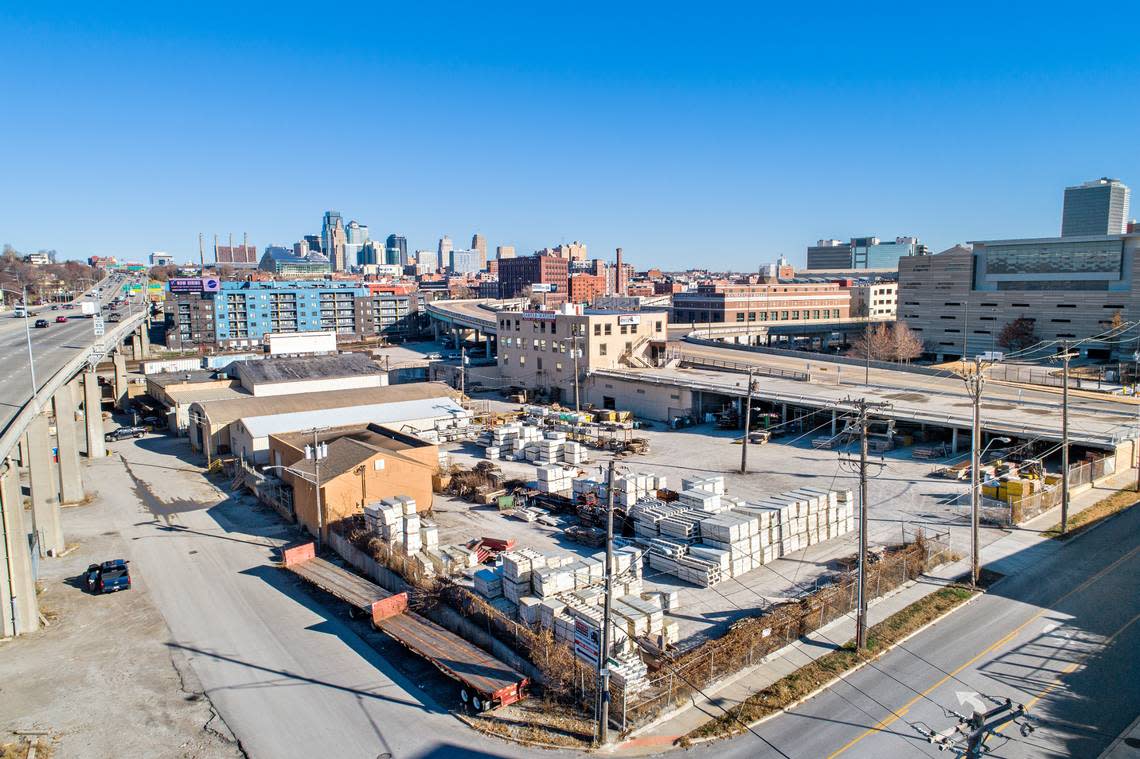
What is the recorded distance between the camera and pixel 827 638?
1828 centimetres

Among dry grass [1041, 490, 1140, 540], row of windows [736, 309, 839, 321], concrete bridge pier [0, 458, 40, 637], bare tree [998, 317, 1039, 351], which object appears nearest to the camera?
concrete bridge pier [0, 458, 40, 637]

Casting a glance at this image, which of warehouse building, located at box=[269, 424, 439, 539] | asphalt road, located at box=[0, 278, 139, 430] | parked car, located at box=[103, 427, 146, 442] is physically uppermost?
asphalt road, located at box=[0, 278, 139, 430]

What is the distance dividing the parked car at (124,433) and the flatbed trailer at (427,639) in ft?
103

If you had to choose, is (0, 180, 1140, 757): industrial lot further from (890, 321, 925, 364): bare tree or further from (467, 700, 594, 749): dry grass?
(890, 321, 925, 364): bare tree

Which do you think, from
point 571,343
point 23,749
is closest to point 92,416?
point 571,343

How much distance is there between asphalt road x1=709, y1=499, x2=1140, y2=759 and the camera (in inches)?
553

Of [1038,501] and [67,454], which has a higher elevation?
[67,454]

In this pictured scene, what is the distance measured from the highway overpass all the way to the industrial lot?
0.15 metres

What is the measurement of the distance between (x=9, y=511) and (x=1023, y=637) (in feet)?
88.1

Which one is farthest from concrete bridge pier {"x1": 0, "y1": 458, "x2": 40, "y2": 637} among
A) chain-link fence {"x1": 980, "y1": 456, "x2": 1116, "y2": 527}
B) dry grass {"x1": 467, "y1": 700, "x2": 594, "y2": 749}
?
chain-link fence {"x1": 980, "y1": 456, "x2": 1116, "y2": 527}

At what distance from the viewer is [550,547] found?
25.6m

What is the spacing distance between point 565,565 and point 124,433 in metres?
41.1

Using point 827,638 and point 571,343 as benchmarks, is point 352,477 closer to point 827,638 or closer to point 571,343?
point 827,638

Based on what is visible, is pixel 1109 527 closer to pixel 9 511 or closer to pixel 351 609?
pixel 351 609
